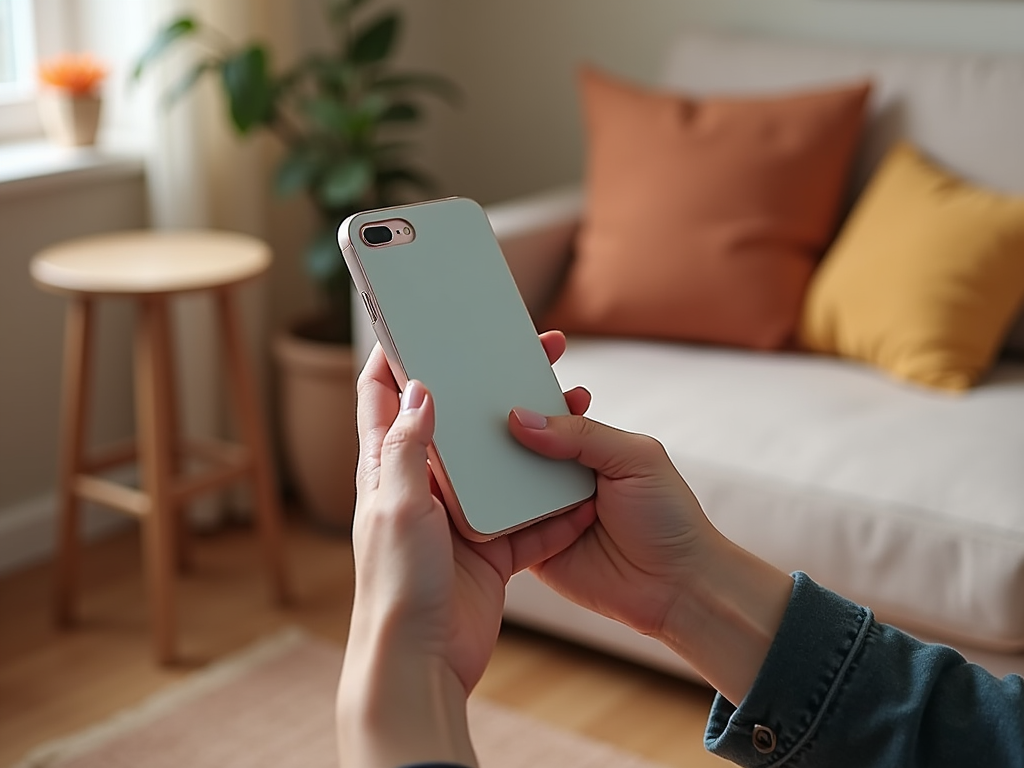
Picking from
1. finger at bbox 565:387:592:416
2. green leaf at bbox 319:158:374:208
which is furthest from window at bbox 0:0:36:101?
finger at bbox 565:387:592:416

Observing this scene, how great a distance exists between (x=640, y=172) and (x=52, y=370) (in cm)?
115

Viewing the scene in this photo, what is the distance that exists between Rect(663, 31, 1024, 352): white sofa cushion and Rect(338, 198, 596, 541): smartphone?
1.34 m

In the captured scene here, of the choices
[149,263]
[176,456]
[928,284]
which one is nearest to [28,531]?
[176,456]

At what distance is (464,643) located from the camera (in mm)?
813

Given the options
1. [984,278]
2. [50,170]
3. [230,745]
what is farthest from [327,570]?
[984,278]

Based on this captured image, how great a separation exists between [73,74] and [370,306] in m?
1.64

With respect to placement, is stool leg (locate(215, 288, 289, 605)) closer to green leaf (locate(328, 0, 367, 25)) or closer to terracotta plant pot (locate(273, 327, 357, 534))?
terracotta plant pot (locate(273, 327, 357, 534))

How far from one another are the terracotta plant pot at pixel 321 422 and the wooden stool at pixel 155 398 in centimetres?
22

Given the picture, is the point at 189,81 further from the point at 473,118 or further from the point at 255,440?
the point at 473,118

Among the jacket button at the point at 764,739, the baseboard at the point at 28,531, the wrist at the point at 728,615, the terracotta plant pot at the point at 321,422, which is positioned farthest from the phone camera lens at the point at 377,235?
the baseboard at the point at 28,531

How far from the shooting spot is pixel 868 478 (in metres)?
1.67

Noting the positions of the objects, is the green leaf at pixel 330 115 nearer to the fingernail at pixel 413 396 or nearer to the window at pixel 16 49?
the window at pixel 16 49

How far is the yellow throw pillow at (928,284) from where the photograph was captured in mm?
1980

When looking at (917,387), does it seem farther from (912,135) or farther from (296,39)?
(296,39)
